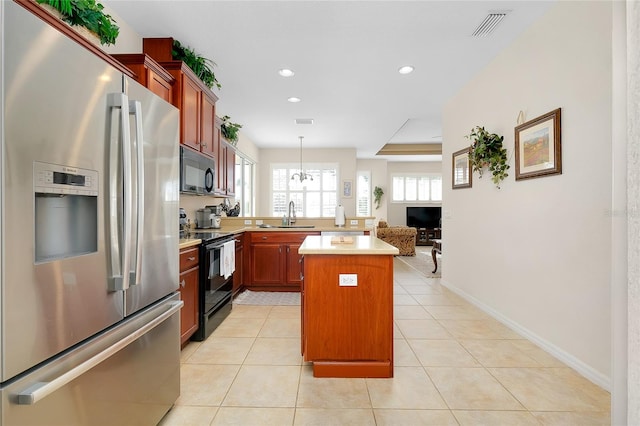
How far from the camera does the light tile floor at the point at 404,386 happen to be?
173 cm

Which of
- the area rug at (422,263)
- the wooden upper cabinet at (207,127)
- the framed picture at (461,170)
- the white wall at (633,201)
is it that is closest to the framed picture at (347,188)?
the area rug at (422,263)

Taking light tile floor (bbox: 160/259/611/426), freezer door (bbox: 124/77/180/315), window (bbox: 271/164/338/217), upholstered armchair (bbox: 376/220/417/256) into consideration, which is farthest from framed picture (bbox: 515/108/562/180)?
window (bbox: 271/164/338/217)

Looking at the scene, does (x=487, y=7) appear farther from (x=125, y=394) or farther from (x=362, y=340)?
(x=125, y=394)

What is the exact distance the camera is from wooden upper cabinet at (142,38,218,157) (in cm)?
268

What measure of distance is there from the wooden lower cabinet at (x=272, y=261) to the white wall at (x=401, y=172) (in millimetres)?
6634

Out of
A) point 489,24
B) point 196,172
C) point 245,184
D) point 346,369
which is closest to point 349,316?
point 346,369

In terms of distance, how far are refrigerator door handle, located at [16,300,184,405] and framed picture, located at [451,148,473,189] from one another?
3631 millimetres

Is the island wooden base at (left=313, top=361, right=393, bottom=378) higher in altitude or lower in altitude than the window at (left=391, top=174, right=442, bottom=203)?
lower

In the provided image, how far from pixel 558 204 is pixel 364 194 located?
781 centimetres

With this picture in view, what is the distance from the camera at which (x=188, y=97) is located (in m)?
2.79

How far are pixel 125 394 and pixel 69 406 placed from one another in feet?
0.94

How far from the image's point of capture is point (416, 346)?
8.62 ft

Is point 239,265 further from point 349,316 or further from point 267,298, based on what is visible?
point 349,316

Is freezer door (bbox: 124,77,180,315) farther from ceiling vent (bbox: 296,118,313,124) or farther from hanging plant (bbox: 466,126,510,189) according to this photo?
ceiling vent (bbox: 296,118,313,124)
